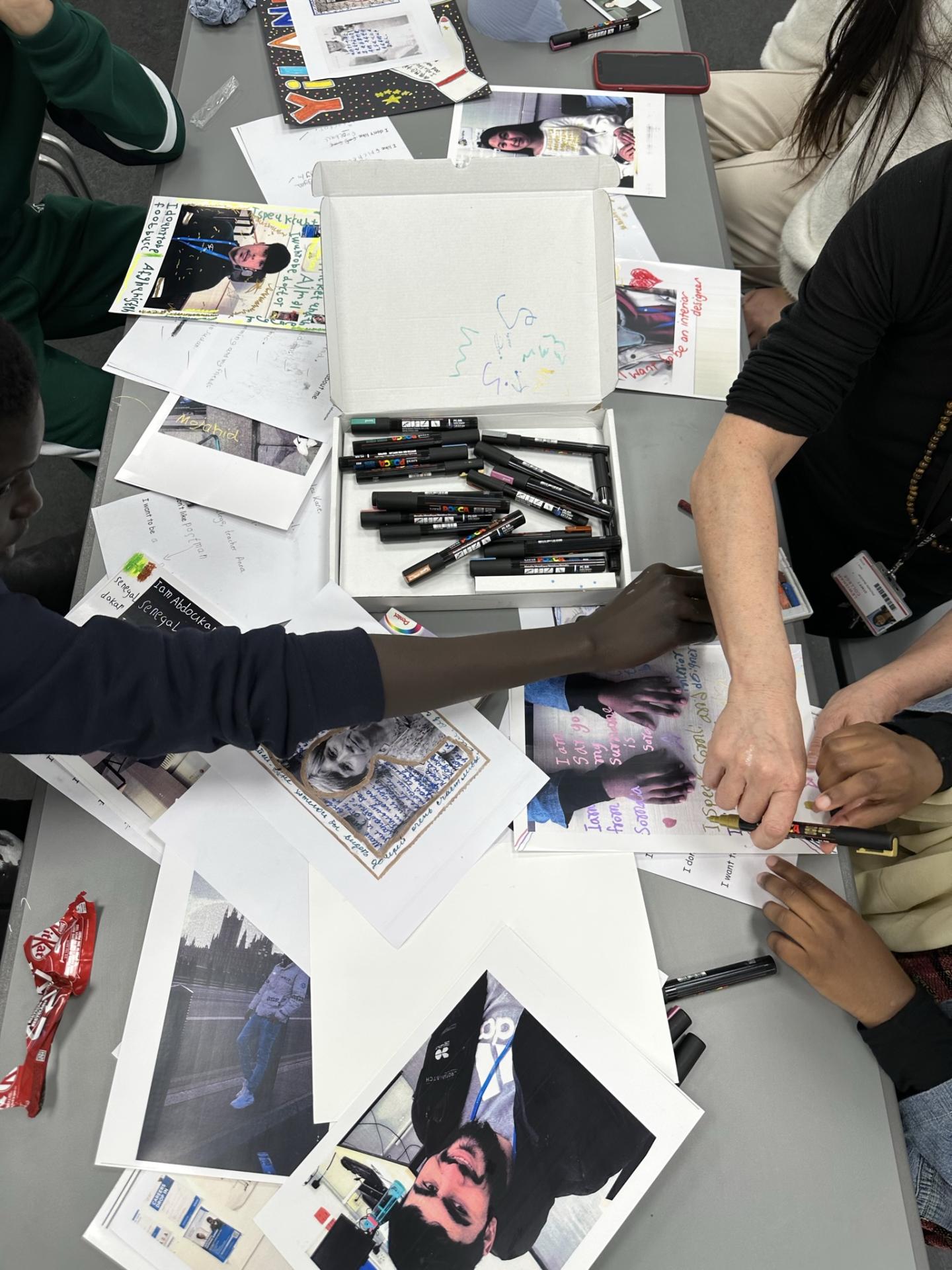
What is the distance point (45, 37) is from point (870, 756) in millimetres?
1152

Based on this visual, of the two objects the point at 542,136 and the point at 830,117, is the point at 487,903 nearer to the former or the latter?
the point at 542,136

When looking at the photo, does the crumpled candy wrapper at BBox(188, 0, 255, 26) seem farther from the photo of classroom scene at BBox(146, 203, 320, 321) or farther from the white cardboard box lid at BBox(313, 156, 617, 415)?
the white cardboard box lid at BBox(313, 156, 617, 415)

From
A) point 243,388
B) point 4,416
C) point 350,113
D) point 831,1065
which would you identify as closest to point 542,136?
point 350,113

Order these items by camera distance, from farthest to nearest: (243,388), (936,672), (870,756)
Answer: (243,388) < (936,672) < (870,756)

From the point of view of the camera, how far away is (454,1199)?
2.06 ft

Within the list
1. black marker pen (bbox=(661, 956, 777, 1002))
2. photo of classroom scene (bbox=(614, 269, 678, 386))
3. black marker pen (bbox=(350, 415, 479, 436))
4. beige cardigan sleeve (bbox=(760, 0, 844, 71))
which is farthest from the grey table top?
beige cardigan sleeve (bbox=(760, 0, 844, 71))

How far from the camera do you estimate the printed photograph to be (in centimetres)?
119

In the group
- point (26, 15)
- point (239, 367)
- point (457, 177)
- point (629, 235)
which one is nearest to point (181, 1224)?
point (239, 367)

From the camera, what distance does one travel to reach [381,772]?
2.51 feet

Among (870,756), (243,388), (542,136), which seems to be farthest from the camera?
(542,136)

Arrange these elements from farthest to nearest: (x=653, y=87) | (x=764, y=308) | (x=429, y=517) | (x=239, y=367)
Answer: (x=764, y=308) < (x=653, y=87) < (x=239, y=367) < (x=429, y=517)

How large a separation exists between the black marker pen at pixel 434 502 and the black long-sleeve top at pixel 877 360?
0.80 ft

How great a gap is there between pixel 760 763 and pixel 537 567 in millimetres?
262

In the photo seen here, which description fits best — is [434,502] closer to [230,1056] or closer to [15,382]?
A: [15,382]
